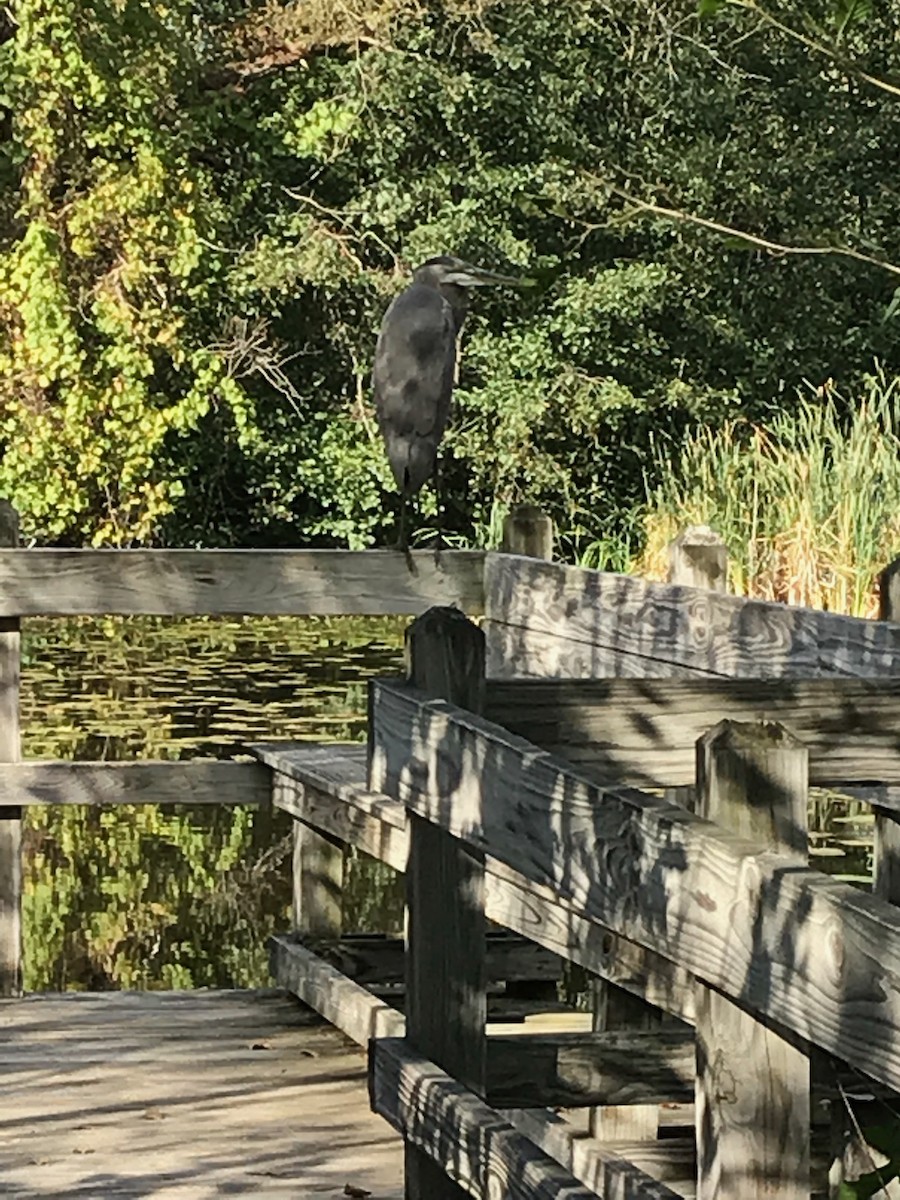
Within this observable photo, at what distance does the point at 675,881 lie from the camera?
2748mm

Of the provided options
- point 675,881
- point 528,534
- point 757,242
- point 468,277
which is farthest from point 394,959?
point 757,242

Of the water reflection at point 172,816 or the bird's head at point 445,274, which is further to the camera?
the water reflection at point 172,816

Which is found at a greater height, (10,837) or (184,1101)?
(10,837)

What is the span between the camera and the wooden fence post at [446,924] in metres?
3.72

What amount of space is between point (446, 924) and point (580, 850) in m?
0.83

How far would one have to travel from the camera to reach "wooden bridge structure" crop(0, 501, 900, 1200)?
8.71ft

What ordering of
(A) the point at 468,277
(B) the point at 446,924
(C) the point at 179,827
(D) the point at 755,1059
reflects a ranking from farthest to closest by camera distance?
(C) the point at 179,827
(A) the point at 468,277
(B) the point at 446,924
(D) the point at 755,1059

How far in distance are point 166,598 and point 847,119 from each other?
1804cm

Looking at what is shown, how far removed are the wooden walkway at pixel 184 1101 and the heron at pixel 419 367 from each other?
180 centimetres

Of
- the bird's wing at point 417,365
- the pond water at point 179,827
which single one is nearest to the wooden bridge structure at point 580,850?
the bird's wing at point 417,365

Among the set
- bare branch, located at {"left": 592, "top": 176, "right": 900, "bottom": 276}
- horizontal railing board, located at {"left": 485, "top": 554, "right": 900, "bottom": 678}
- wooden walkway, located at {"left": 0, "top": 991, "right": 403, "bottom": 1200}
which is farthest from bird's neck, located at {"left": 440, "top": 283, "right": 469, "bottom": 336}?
bare branch, located at {"left": 592, "top": 176, "right": 900, "bottom": 276}

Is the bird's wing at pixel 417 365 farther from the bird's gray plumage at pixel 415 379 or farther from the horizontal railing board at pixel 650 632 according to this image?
the horizontal railing board at pixel 650 632

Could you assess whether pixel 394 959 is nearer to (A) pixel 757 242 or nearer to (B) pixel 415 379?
(B) pixel 415 379

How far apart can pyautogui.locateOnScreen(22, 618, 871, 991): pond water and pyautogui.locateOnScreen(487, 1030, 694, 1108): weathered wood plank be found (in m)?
4.86
